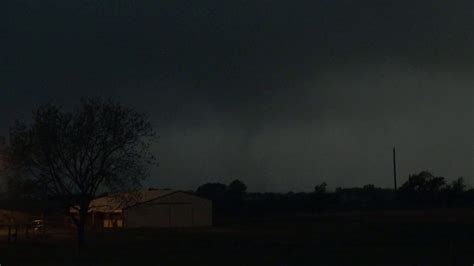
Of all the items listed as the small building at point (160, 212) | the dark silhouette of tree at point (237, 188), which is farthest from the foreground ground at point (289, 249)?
the dark silhouette of tree at point (237, 188)

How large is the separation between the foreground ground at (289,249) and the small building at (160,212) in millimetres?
19804

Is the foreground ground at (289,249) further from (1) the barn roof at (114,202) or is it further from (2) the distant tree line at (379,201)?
(2) the distant tree line at (379,201)

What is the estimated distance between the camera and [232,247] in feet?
177

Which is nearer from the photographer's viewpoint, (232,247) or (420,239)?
(232,247)

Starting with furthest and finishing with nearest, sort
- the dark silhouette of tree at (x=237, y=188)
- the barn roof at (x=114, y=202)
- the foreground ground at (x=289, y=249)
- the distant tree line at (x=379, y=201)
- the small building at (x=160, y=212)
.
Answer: the dark silhouette of tree at (x=237, y=188) < the distant tree line at (x=379, y=201) < the small building at (x=160, y=212) < the barn roof at (x=114, y=202) < the foreground ground at (x=289, y=249)

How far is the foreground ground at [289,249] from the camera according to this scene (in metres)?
41.6

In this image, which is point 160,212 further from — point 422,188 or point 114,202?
point 422,188

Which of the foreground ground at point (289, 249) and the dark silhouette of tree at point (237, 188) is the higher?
the dark silhouette of tree at point (237, 188)

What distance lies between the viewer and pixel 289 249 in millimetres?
51031

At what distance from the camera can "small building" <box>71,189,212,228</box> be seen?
313 feet

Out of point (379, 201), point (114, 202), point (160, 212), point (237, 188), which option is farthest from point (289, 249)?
point (237, 188)

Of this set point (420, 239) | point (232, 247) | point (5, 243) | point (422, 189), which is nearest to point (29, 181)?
point (5, 243)

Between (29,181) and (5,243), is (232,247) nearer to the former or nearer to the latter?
(29,181)

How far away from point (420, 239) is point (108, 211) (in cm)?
4317
